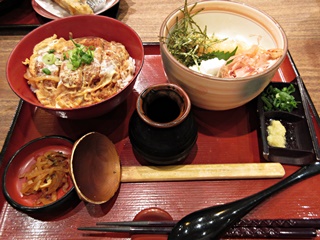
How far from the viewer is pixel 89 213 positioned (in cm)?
112

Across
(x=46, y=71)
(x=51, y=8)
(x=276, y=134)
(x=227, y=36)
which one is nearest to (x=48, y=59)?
(x=46, y=71)

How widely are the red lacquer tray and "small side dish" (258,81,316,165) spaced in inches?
2.6

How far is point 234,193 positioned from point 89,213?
25.8 inches

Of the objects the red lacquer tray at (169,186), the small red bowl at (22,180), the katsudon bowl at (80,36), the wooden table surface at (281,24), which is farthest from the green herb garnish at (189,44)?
the small red bowl at (22,180)

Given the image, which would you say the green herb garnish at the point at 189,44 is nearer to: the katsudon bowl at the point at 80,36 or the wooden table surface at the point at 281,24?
the katsudon bowl at the point at 80,36

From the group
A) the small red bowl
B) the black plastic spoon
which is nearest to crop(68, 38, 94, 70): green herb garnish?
the small red bowl

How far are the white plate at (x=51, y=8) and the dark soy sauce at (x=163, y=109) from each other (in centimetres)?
121

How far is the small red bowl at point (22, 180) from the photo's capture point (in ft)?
3.41

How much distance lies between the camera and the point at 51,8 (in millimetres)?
2043

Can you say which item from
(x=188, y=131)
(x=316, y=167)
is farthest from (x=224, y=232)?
(x=316, y=167)

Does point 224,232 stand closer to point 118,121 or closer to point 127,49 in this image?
point 118,121

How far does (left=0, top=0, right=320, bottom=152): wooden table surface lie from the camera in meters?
1.61

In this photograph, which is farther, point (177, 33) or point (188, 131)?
point (177, 33)

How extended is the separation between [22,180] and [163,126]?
0.73 meters
